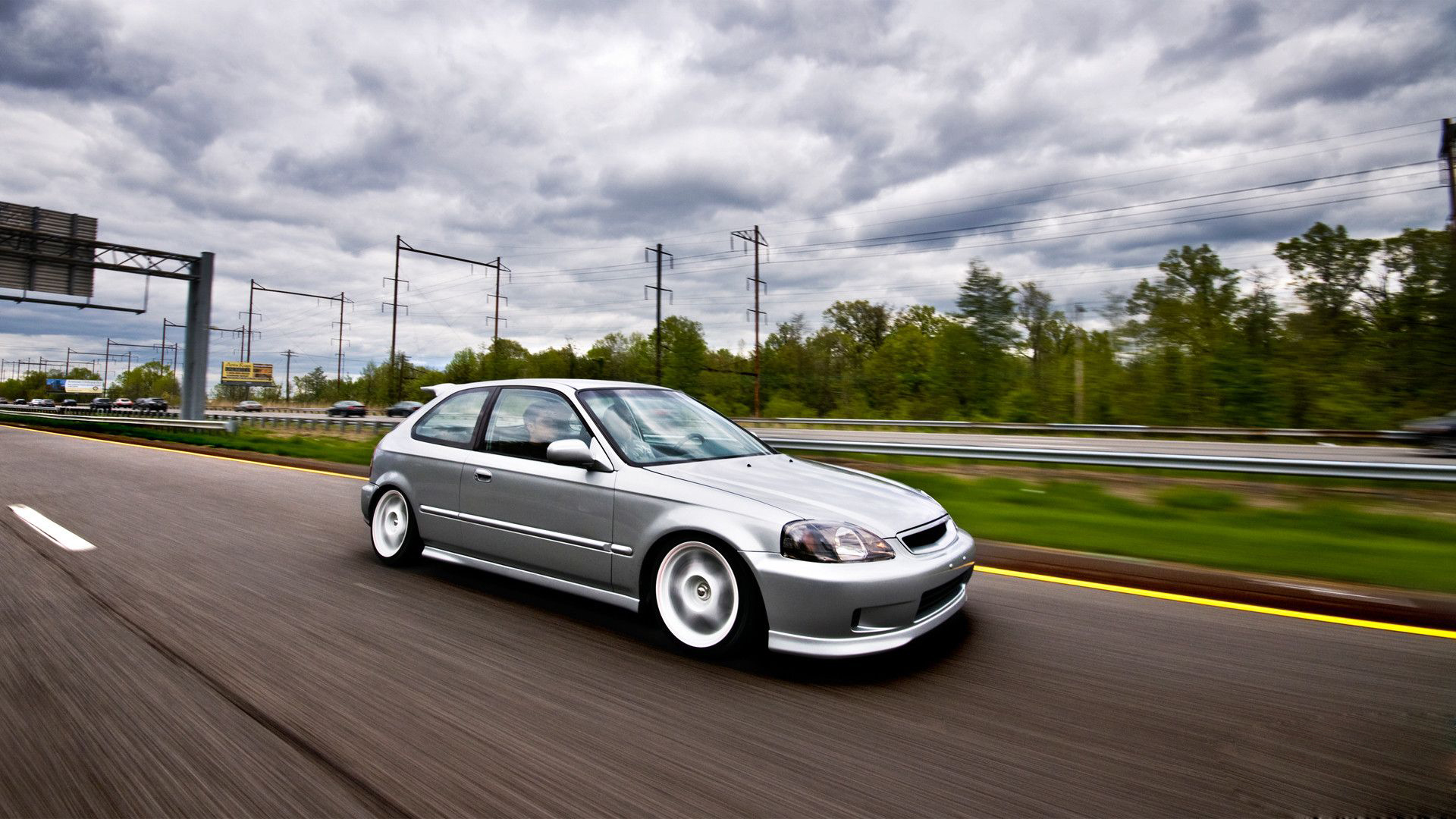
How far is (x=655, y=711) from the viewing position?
10.00ft

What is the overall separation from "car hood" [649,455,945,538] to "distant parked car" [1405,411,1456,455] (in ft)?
64.1

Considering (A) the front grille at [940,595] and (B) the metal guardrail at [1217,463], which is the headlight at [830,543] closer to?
(A) the front grille at [940,595]

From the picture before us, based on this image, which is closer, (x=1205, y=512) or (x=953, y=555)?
(x=953, y=555)

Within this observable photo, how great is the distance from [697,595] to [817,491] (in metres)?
0.82

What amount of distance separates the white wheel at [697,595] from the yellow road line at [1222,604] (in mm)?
2574

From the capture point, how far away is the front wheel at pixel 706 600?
11.6 ft

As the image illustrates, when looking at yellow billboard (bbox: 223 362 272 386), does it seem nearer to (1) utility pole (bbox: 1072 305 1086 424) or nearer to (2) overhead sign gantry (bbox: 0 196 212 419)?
(2) overhead sign gantry (bbox: 0 196 212 419)

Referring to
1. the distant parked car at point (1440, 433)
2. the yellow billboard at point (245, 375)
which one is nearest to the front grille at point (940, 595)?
the distant parked car at point (1440, 433)

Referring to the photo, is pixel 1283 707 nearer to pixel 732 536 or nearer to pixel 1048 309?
pixel 732 536

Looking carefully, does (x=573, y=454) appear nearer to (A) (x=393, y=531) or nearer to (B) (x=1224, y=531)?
(A) (x=393, y=531)

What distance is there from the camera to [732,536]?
139 inches

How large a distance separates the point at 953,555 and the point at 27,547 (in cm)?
698

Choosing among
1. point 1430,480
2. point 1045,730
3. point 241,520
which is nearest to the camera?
point 1045,730

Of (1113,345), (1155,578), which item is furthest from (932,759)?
(1113,345)
